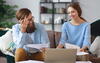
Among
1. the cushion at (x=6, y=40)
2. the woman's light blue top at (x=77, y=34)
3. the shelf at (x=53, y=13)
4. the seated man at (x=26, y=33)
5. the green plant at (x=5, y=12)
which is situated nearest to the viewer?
the seated man at (x=26, y=33)

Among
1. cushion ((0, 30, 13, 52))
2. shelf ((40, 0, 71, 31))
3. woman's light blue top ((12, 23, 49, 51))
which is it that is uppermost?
shelf ((40, 0, 71, 31))

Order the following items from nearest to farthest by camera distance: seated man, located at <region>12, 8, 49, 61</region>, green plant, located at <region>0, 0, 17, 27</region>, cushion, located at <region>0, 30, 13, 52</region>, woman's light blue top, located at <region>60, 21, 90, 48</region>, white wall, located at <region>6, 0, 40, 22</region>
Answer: seated man, located at <region>12, 8, 49, 61</region> → woman's light blue top, located at <region>60, 21, 90, 48</region> → cushion, located at <region>0, 30, 13, 52</region> → green plant, located at <region>0, 0, 17, 27</region> → white wall, located at <region>6, 0, 40, 22</region>

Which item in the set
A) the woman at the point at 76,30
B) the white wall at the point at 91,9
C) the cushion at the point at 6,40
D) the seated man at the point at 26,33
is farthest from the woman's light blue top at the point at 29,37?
the white wall at the point at 91,9

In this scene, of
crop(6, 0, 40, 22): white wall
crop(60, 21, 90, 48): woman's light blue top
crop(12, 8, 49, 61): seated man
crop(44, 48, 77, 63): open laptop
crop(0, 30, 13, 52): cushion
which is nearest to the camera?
crop(44, 48, 77, 63): open laptop

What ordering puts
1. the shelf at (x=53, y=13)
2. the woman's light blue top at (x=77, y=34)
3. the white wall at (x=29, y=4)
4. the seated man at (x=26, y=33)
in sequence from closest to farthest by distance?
the seated man at (x=26, y=33) → the woman's light blue top at (x=77, y=34) → the white wall at (x=29, y=4) → the shelf at (x=53, y=13)

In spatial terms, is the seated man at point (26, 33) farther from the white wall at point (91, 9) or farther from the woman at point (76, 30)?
the white wall at point (91, 9)

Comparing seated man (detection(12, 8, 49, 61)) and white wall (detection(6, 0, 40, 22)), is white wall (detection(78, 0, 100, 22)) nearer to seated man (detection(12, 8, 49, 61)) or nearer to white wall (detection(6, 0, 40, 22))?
white wall (detection(6, 0, 40, 22))

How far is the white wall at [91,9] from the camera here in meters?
6.11

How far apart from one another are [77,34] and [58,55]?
962 millimetres

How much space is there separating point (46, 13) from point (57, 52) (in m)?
4.05

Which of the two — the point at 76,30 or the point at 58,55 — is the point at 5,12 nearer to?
the point at 76,30

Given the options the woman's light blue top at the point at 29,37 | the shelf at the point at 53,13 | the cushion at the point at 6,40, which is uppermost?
the shelf at the point at 53,13

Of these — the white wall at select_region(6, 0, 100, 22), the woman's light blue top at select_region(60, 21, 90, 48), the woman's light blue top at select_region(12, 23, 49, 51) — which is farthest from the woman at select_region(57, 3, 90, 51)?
the white wall at select_region(6, 0, 100, 22)

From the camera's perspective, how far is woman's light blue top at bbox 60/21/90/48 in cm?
291
